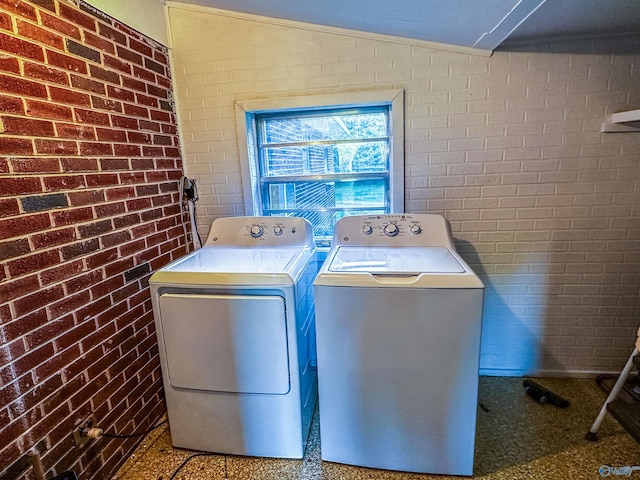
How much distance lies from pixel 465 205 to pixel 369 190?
0.61 meters

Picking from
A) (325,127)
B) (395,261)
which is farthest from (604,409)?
(325,127)

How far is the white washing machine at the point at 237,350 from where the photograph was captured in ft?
5.03

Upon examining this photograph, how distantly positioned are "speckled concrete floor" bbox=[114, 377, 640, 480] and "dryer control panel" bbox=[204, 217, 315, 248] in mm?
1047

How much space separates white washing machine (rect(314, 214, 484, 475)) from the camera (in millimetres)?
1409

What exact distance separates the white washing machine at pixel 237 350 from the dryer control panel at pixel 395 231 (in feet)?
1.13

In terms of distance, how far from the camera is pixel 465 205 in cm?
213

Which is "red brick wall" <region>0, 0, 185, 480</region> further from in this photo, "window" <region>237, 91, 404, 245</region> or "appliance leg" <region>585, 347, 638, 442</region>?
"appliance leg" <region>585, 347, 638, 442</region>

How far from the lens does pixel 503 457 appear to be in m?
1.68

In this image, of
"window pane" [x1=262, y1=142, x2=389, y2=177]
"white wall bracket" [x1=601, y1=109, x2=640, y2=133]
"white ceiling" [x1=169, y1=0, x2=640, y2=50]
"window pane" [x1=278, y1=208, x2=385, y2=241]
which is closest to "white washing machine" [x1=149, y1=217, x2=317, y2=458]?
"window pane" [x1=278, y1=208, x2=385, y2=241]

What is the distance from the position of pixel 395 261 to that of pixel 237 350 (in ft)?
2.74

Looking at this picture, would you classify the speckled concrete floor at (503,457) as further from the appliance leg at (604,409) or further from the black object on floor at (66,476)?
the black object on floor at (66,476)

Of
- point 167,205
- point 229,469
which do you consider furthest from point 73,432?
point 167,205

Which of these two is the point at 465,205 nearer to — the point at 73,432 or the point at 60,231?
the point at 60,231

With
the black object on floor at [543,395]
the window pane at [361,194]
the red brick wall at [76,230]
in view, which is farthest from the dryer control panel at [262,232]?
the black object on floor at [543,395]
